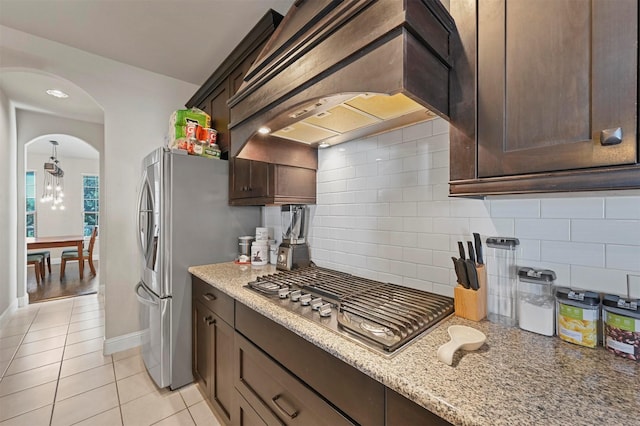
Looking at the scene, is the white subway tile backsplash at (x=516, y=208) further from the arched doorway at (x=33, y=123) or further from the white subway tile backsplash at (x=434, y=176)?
the arched doorway at (x=33, y=123)

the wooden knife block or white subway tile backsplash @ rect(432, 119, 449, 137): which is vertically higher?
white subway tile backsplash @ rect(432, 119, 449, 137)

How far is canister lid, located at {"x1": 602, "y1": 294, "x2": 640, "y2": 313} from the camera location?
2.48 feet

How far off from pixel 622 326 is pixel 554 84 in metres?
0.72

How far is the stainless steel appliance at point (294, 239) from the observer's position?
189cm

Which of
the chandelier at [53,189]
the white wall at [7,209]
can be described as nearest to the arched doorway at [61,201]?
the chandelier at [53,189]

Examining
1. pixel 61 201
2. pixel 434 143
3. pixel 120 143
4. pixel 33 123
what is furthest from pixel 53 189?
pixel 434 143

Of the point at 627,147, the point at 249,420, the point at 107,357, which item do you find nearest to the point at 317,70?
the point at 627,147

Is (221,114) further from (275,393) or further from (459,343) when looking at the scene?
(459,343)

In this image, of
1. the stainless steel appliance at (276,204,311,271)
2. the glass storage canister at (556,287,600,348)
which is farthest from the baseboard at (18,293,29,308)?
the glass storage canister at (556,287,600,348)

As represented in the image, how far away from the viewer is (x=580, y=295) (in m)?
0.85

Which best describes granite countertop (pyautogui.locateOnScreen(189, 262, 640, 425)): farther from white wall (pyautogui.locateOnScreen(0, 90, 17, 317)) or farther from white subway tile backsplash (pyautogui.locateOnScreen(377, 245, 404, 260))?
white wall (pyautogui.locateOnScreen(0, 90, 17, 317))

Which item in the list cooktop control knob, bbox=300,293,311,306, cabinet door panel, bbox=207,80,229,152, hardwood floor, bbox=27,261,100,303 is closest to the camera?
cooktop control knob, bbox=300,293,311,306

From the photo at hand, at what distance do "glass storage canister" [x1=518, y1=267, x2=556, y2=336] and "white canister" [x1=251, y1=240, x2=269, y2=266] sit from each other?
165 cm

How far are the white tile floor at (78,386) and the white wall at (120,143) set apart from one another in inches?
15.5
